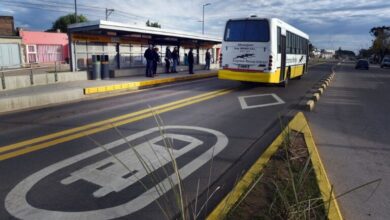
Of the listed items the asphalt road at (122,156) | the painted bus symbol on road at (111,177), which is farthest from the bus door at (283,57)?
the painted bus symbol on road at (111,177)

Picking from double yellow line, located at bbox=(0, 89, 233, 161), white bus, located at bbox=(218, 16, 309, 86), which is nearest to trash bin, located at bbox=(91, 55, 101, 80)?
white bus, located at bbox=(218, 16, 309, 86)

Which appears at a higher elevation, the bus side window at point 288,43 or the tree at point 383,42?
the tree at point 383,42

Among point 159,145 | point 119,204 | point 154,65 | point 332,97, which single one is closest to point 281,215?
point 119,204

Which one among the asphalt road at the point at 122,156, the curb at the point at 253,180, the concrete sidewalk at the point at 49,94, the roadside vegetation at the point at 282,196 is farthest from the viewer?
the concrete sidewalk at the point at 49,94

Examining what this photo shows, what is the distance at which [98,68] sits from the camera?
17.2m

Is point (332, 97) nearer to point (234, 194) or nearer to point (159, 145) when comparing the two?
point (159, 145)

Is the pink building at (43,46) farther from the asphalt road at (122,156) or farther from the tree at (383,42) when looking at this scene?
the tree at (383,42)

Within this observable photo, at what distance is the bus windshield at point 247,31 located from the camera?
13.0 meters

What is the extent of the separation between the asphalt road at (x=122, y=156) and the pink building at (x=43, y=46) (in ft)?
116

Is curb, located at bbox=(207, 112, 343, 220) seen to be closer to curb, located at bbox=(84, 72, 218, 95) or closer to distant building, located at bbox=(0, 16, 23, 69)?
curb, located at bbox=(84, 72, 218, 95)

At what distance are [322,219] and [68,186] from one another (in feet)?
9.59

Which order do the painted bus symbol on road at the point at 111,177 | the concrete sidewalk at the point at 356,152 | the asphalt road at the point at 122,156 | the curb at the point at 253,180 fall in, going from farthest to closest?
the concrete sidewalk at the point at 356,152
the asphalt road at the point at 122,156
the painted bus symbol on road at the point at 111,177
the curb at the point at 253,180

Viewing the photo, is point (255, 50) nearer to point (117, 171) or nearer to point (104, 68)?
point (104, 68)

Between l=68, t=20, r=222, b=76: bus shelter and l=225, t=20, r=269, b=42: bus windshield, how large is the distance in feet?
22.4
